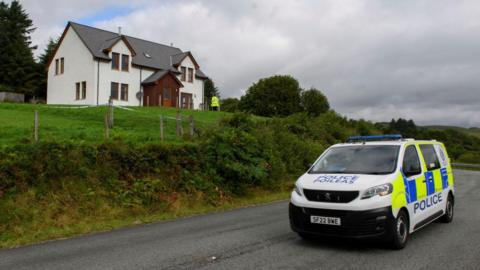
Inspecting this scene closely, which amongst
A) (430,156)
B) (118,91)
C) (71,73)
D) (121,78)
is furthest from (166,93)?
(430,156)

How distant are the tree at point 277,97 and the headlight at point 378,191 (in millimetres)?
62007

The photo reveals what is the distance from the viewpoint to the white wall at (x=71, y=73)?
39938 mm

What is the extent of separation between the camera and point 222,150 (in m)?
14.5

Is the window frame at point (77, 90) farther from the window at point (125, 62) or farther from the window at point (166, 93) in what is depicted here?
the window at point (166, 93)

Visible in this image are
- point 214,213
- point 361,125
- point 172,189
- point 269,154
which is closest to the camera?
point 214,213

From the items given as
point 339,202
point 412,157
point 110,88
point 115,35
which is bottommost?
point 339,202

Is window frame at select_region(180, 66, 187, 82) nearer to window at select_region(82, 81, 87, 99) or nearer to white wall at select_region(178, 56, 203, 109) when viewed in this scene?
white wall at select_region(178, 56, 203, 109)

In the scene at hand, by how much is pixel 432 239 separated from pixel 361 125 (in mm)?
28761

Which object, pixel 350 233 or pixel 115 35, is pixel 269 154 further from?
pixel 115 35

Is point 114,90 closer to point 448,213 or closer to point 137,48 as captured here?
point 137,48

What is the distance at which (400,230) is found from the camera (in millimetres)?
7211

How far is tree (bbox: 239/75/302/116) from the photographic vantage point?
228 ft

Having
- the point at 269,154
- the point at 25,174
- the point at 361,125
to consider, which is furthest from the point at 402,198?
the point at 361,125

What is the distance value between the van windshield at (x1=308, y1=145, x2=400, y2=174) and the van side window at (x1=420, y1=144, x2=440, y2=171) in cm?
109
